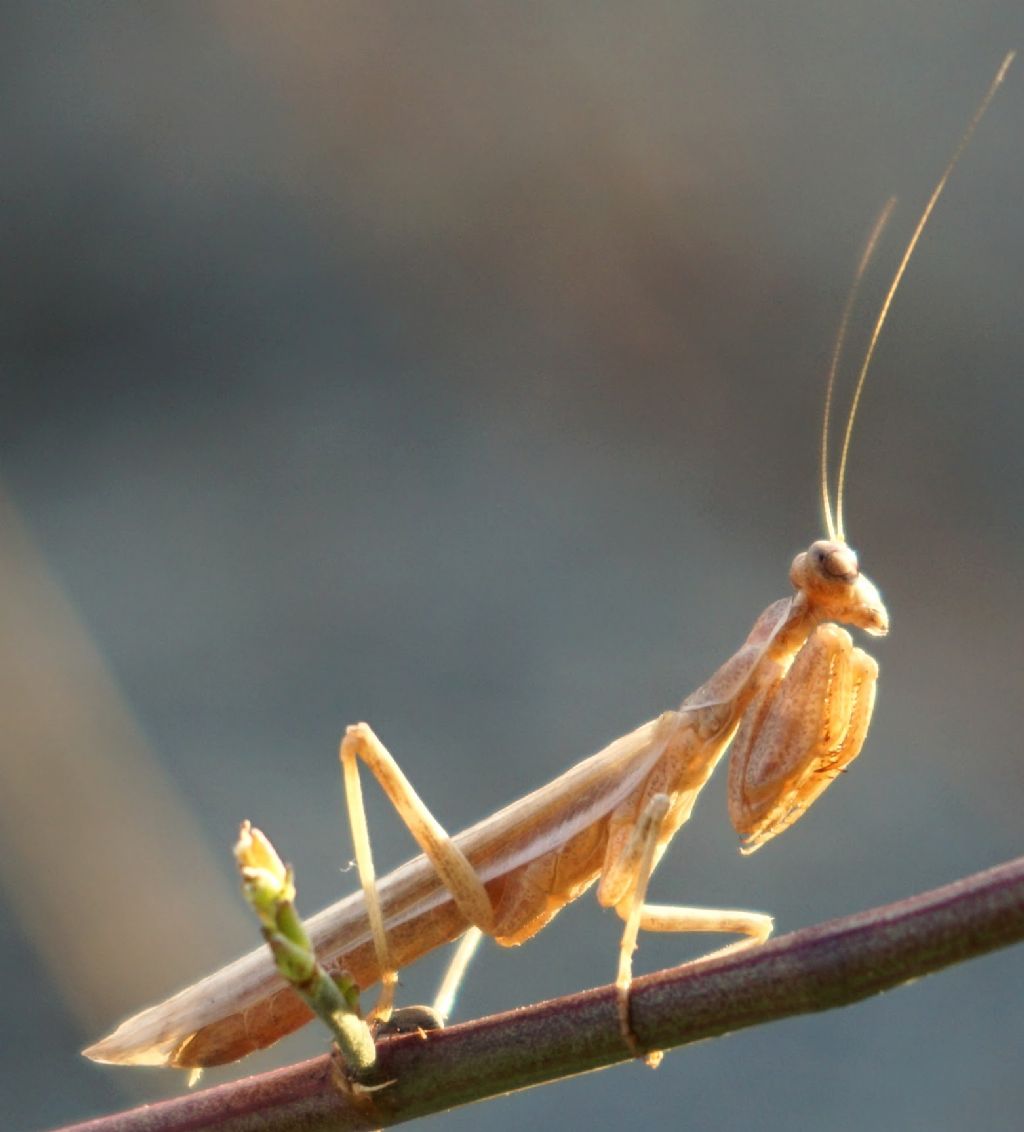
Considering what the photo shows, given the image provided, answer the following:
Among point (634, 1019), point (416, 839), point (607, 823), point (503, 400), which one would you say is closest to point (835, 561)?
point (607, 823)

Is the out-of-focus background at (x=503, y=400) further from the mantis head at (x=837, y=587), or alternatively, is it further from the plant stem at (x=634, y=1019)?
the plant stem at (x=634, y=1019)

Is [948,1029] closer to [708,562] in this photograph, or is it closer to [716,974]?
[708,562]

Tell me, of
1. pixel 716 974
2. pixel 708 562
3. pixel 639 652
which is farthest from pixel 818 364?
pixel 716 974

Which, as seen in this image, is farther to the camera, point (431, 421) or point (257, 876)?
point (431, 421)

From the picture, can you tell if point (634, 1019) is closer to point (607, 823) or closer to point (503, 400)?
point (607, 823)

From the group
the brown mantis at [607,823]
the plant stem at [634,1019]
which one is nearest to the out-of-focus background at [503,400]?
the brown mantis at [607,823]

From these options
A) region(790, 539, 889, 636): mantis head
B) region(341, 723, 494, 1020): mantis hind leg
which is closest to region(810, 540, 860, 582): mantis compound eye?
region(790, 539, 889, 636): mantis head

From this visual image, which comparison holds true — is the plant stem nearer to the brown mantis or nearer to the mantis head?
the brown mantis
